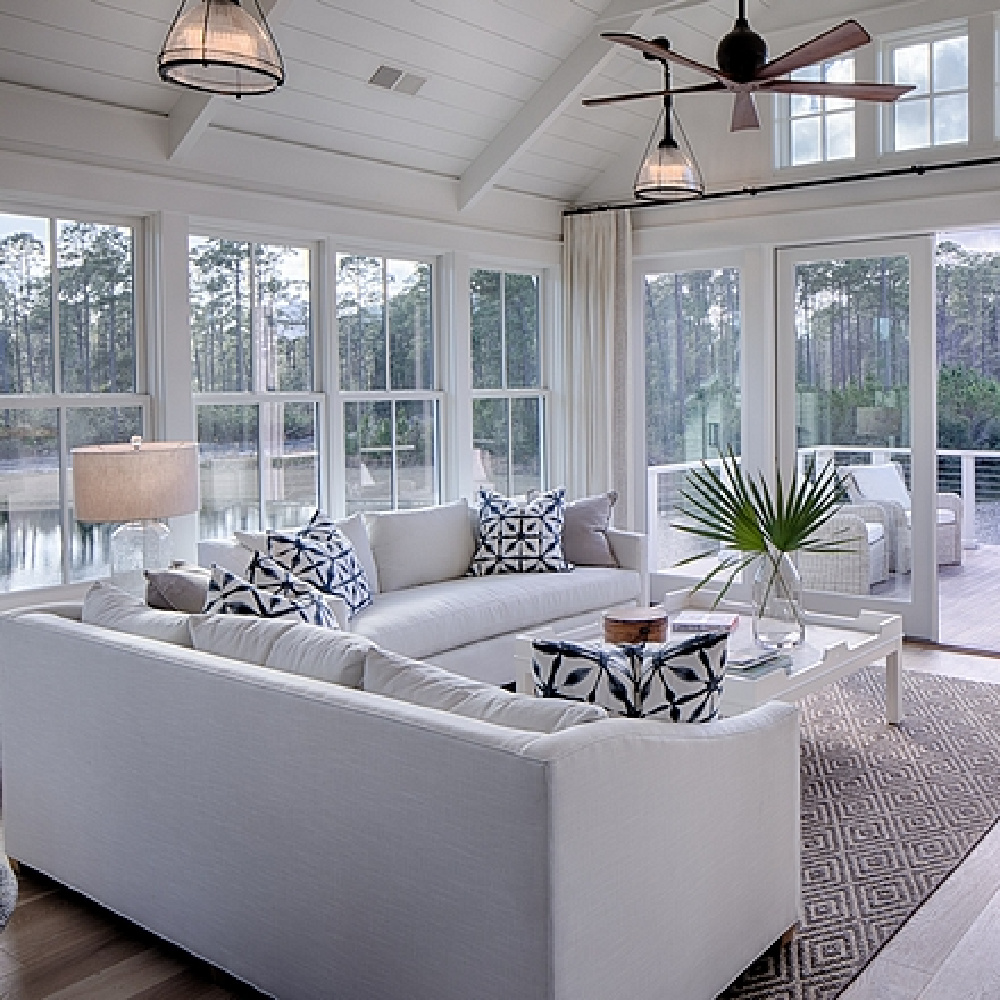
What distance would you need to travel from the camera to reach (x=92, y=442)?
4797mm

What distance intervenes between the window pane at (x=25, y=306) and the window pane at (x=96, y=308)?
0.07 metres

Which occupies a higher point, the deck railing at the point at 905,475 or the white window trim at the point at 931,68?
the white window trim at the point at 931,68

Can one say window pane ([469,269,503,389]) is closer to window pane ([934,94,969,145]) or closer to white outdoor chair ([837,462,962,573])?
white outdoor chair ([837,462,962,573])

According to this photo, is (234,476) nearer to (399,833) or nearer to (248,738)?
(248,738)

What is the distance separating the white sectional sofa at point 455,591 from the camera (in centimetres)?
457

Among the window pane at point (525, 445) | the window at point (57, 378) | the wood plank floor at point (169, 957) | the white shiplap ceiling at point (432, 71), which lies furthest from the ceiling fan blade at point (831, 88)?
the window pane at point (525, 445)

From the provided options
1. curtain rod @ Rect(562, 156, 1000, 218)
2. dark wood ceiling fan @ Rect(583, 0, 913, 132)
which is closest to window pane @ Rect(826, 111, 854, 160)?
curtain rod @ Rect(562, 156, 1000, 218)

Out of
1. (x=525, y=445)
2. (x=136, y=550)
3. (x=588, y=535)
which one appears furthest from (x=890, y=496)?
(x=136, y=550)

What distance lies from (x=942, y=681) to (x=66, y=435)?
4.01 m

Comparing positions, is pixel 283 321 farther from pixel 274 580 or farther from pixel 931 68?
pixel 931 68

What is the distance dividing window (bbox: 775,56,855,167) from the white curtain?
1040 millimetres

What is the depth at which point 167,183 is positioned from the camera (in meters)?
4.88

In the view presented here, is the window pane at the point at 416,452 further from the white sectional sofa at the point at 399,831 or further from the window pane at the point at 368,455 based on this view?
the white sectional sofa at the point at 399,831

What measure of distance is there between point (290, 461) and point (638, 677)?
350 cm
